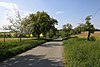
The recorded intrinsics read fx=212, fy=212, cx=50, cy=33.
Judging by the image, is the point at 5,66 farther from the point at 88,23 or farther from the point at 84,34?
the point at 84,34

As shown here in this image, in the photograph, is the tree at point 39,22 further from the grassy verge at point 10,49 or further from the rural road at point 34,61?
the rural road at point 34,61

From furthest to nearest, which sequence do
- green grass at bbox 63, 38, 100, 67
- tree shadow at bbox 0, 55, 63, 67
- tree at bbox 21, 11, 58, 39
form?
tree at bbox 21, 11, 58, 39 → tree shadow at bbox 0, 55, 63, 67 → green grass at bbox 63, 38, 100, 67

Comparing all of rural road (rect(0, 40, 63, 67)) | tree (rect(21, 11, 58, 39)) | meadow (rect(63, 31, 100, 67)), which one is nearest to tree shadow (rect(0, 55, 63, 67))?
rural road (rect(0, 40, 63, 67))

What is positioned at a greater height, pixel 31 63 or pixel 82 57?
pixel 82 57

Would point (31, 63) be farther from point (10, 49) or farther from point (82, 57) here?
point (10, 49)

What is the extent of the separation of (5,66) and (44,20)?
51.0 m

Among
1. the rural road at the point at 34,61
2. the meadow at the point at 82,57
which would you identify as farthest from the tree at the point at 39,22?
the meadow at the point at 82,57

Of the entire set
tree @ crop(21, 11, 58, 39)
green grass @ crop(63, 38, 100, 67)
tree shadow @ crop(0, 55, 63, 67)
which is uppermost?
tree @ crop(21, 11, 58, 39)

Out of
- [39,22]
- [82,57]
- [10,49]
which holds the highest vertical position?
[39,22]

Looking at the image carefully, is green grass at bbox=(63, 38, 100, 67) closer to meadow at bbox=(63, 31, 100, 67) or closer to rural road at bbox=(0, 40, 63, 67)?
meadow at bbox=(63, 31, 100, 67)

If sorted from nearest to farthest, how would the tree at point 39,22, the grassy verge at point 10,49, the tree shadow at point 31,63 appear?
the tree shadow at point 31,63
the grassy verge at point 10,49
the tree at point 39,22

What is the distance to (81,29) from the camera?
225ft

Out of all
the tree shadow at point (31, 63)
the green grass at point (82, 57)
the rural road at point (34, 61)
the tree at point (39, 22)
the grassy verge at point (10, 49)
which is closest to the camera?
the green grass at point (82, 57)

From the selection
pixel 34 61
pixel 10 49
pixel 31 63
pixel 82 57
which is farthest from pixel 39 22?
pixel 82 57
